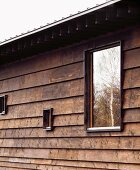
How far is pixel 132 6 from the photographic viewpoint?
7.42 meters

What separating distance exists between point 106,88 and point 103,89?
0.07 meters

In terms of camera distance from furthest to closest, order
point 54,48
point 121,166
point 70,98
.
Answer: point 54,48
point 70,98
point 121,166

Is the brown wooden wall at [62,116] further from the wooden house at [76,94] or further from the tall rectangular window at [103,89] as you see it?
the tall rectangular window at [103,89]

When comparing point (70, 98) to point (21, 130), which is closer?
point (70, 98)

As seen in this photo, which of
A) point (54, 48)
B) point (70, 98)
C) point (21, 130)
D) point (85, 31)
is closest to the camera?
point (85, 31)

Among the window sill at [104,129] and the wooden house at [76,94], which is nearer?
the wooden house at [76,94]

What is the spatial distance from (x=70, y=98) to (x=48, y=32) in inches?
50.9

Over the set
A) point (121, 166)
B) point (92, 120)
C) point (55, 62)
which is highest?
point (55, 62)

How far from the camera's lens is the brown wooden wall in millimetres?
7996

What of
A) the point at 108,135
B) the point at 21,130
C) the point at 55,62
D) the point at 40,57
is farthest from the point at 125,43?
the point at 21,130

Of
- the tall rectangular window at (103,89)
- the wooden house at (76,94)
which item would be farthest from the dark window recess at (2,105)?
the tall rectangular window at (103,89)

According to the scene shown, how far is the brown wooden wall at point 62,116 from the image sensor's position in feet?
26.2

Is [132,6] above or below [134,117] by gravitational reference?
above

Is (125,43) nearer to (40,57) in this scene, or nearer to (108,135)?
(108,135)
